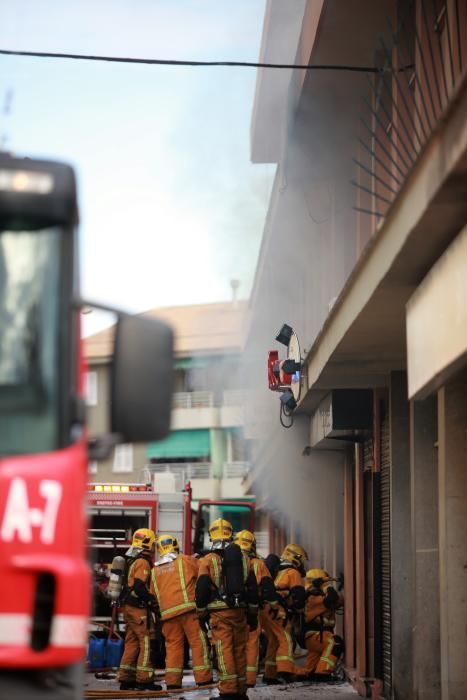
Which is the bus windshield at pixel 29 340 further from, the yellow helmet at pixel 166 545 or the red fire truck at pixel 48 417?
the yellow helmet at pixel 166 545

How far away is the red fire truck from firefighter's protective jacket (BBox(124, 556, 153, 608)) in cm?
1024

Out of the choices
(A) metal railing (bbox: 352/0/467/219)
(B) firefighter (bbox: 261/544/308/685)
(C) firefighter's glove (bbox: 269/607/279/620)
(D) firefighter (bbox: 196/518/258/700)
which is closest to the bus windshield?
(A) metal railing (bbox: 352/0/467/219)

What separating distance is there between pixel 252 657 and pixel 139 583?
1484mm

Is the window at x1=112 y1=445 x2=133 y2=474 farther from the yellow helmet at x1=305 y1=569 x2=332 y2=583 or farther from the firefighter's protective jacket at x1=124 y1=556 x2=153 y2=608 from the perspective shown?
the firefighter's protective jacket at x1=124 y1=556 x2=153 y2=608

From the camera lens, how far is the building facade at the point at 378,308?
24.3ft

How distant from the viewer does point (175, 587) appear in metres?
14.0

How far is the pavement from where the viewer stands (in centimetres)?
1350

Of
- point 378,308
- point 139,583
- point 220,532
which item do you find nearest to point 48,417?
point 378,308

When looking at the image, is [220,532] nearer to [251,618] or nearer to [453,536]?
[251,618]

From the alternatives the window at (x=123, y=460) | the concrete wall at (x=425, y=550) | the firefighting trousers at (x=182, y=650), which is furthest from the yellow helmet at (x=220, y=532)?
the window at (x=123, y=460)

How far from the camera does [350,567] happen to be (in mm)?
15961

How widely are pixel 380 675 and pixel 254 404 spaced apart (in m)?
13.0

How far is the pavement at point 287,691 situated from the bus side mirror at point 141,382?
9.18 meters

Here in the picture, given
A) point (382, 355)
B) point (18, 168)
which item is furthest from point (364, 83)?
point (18, 168)
